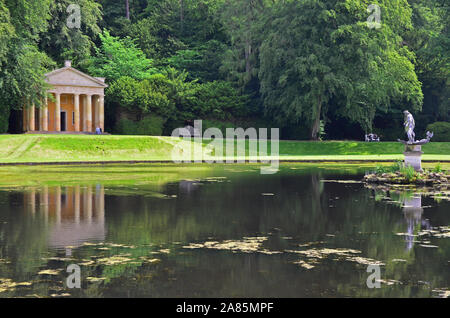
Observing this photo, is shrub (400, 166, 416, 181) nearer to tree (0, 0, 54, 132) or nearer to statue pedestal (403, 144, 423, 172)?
statue pedestal (403, 144, 423, 172)

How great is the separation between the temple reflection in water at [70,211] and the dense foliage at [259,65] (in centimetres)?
2951

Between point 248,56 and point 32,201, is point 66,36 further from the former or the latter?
point 32,201

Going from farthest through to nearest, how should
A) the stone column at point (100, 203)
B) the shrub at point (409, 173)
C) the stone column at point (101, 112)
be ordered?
the stone column at point (101, 112) → the shrub at point (409, 173) → the stone column at point (100, 203)

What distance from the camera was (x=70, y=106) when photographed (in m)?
63.3

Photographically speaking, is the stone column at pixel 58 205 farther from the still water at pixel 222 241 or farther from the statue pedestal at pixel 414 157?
the statue pedestal at pixel 414 157

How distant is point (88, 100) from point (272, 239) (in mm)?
50198

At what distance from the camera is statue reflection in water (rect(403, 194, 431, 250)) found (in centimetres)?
1298

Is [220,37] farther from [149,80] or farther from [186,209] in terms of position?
[186,209]

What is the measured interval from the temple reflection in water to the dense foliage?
29514 mm

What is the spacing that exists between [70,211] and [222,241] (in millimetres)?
5625

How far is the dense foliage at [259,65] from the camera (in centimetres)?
5653

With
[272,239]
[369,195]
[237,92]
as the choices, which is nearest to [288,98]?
[237,92]

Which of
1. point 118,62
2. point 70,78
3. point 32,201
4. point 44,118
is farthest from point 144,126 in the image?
point 32,201

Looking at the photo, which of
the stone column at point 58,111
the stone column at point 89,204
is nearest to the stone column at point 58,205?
the stone column at point 89,204
